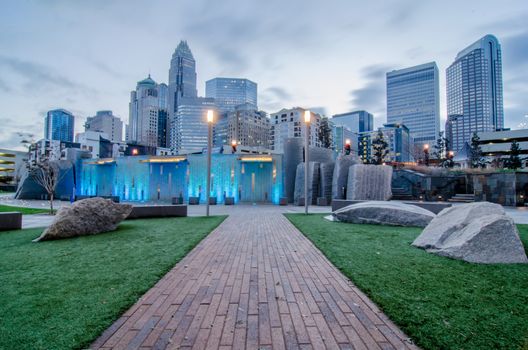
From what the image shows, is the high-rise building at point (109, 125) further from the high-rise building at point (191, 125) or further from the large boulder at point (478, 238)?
the large boulder at point (478, 238)

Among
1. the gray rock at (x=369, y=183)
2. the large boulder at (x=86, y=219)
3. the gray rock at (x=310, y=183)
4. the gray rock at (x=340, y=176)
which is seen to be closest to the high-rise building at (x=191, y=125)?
the gray rock at (x=310, y=183)

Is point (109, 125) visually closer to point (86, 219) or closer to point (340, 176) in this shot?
point (340, 176)

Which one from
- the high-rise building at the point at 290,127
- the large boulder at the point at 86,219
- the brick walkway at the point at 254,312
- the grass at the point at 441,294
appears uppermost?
the high-rise building at the point at 290,127

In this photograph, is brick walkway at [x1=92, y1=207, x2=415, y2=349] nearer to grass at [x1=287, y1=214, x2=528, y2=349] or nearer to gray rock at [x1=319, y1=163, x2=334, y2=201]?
grass at [x1=287, y1=214, x2=528, y2=349]

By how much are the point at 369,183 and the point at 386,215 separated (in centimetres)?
983

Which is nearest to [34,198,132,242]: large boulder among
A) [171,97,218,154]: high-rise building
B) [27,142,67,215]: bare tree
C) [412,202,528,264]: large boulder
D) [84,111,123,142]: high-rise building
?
[27,142,67,215]: bare tree

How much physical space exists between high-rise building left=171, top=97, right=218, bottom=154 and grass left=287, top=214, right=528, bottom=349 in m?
171

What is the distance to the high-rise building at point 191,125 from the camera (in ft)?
562

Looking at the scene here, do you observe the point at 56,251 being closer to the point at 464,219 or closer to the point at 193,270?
the point at 193,270

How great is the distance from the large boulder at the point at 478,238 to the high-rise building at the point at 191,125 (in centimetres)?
17041

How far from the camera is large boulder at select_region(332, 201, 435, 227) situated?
33.1ft

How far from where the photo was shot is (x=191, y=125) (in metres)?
173

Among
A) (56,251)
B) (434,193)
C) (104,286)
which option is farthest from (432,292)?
(434,193)

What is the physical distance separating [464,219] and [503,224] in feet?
2.51
